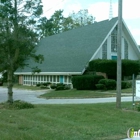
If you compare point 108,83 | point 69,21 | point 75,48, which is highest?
point 69,21

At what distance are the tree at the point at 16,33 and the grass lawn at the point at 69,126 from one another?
4.22 metres

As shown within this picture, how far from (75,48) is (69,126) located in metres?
29.5

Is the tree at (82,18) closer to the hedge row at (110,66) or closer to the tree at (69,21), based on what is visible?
the tree at (69,21)

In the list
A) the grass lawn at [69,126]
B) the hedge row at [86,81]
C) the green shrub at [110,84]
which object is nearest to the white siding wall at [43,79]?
the hedge row at [86,81]

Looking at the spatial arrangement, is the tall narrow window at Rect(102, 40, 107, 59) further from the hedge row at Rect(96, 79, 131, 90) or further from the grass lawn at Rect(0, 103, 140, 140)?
the grass lawn at Rect(0, 103, 140, 140)

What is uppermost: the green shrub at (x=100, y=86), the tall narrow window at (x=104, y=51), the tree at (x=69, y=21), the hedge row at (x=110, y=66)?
the tree at (x=69, y=21)

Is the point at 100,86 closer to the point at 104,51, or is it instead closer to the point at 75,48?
the point at 104,51

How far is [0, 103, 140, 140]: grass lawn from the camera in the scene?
7.20m

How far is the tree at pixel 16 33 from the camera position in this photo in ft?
45.2

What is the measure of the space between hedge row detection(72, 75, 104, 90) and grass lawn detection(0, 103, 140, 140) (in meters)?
19.8

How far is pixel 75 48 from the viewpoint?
37.7 m

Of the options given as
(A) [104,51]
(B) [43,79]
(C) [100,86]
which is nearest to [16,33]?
(C) [100,86]

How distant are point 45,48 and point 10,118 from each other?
35794 mm

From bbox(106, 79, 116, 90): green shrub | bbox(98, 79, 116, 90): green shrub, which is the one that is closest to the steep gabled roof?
bbox(98, 79, 116, 90): green shrub
